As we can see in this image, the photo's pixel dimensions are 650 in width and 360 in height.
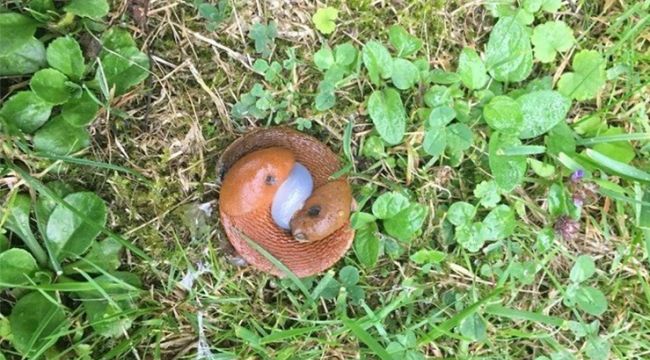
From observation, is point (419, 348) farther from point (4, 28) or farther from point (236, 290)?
point (4, 28)

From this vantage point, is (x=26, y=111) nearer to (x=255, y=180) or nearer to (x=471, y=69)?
(x=255, y=180)

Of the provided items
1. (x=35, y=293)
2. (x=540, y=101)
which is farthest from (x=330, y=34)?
(x=35, y=293)

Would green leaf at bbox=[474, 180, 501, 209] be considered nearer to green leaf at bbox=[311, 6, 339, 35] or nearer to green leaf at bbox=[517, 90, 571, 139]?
green leaf at bbox=[517, 90, 571, 139]

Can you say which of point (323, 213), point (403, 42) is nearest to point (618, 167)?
point (403, 42)

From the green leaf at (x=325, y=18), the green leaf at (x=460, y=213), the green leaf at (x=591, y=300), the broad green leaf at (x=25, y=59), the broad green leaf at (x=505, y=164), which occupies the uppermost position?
the green leaf at (x=325, y=18)

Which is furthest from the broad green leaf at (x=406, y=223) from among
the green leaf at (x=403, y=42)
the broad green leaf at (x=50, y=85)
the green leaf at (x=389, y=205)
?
the broad green leaf at (x=50, y=85)

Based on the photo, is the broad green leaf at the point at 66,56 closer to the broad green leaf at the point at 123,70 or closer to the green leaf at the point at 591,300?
the broad green leaf at the point at 123,70
